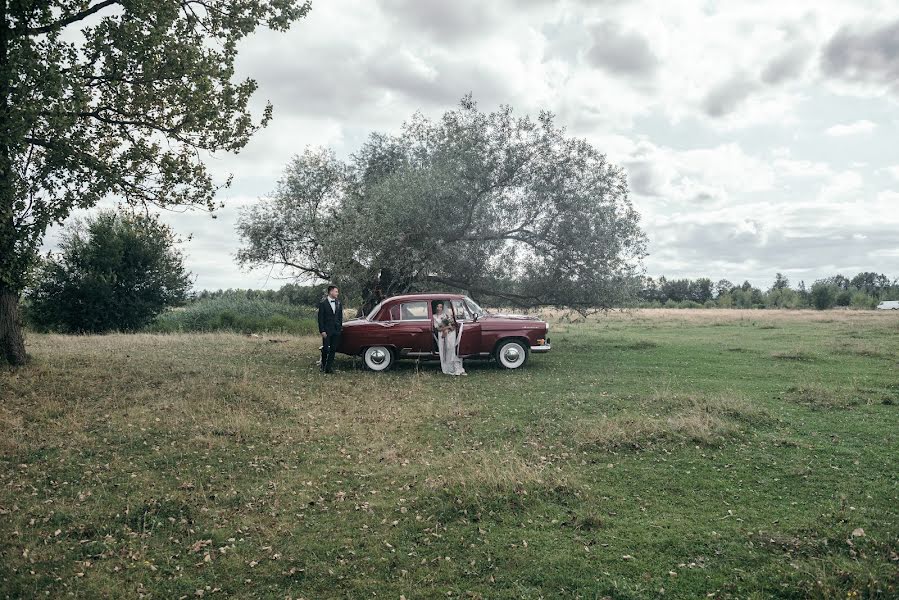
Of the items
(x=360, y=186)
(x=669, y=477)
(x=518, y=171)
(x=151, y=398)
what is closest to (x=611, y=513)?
(x=669, y=477)

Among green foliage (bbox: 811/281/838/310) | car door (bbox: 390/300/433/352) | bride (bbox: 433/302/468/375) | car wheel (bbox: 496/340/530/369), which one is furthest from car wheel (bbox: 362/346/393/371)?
green foliage (bbox: 811/281/838/310)

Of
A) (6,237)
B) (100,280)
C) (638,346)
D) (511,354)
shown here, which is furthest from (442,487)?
(100,280)

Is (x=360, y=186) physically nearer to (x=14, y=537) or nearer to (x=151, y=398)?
(x=151, y=398)

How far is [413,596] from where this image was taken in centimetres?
520

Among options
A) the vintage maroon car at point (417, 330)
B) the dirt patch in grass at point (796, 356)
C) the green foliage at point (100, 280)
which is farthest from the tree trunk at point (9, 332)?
the dirt patch in grass at point (796, 356)

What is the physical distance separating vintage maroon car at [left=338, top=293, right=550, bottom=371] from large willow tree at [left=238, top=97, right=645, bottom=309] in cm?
365

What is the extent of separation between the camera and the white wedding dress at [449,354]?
16453 mm

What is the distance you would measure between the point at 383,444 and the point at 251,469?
209 centimetres

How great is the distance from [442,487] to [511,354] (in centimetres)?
1011

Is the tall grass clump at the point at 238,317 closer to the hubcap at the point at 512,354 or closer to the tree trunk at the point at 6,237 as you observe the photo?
the hubcap at the point at 512,354

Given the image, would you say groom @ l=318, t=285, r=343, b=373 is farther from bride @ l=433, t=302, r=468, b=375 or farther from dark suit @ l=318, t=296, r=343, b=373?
bride @ l=433, t=302, r=468, b=375

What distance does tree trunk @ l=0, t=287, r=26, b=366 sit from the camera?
47.9 ft

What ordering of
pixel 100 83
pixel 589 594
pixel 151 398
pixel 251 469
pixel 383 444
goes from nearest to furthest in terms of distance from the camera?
1. pixel 589 594
2. pixel 251 469
3. pixel 383 444
4. pixel 151 398
5. pixel 100 83

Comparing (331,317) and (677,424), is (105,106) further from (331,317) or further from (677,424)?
(677,424)
